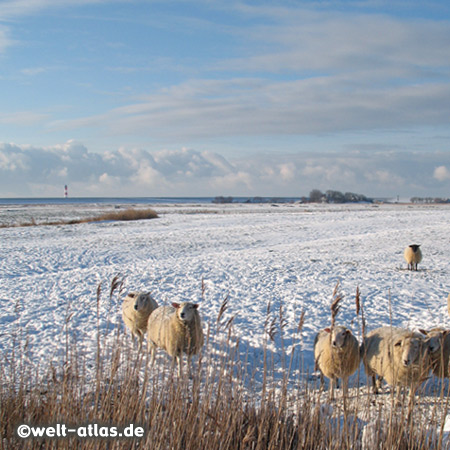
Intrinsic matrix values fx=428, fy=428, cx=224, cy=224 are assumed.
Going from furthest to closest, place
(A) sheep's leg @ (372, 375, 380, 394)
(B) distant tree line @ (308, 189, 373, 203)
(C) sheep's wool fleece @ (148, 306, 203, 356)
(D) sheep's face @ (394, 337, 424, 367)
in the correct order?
(B) distant tree line @ (308, 189, 373, 203) < (C) sheep's wool fleece @ (148, 306, 203, 356) < (A) sheep's leg @ (372, 375, 380, 394) < (D) sheep's face @ (394, 337, 424, 367)

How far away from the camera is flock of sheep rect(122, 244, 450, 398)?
18.2 feet

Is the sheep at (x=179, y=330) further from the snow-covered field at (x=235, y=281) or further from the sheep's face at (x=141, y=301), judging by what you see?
the sheep's face at (x=141, y=301)

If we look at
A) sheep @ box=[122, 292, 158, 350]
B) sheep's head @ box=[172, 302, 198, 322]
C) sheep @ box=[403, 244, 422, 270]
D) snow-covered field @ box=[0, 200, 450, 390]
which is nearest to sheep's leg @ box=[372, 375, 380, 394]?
snow-covered field @ box=[0, 200, 450, 390]

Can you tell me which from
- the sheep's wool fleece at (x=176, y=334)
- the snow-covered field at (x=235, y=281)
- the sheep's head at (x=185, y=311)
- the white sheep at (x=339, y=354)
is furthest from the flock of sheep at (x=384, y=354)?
the sheep's head at (x=185, y=311)

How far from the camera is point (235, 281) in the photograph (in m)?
14.6

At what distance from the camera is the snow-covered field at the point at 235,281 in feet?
29.1

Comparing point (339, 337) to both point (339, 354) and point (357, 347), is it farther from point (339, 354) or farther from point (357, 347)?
point (357, 347)

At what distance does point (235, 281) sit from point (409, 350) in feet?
30.4

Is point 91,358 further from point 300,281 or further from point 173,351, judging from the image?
point 300,281

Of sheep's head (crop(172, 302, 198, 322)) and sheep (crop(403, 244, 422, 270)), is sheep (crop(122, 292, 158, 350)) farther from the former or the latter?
sheep (crop(403, 244, 422, 270))

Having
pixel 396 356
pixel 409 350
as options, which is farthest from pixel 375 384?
pixel 409 350

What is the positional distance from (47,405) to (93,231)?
28316 mm

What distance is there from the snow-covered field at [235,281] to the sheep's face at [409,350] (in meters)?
0.95

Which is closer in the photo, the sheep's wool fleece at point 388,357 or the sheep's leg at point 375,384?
the sheep's wool fleece at point 388,357
